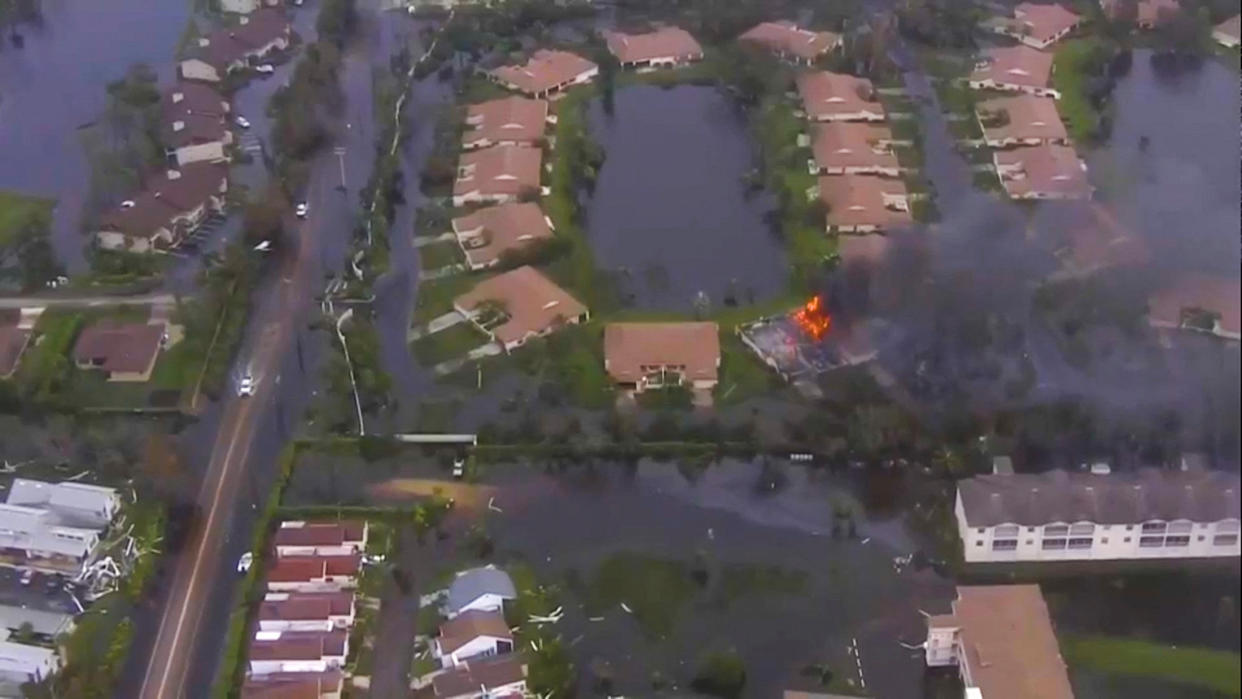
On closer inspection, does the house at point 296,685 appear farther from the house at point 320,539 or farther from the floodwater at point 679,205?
the floodwater at point 679,205

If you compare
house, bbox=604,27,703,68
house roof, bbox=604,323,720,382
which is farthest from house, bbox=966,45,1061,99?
house roof, bbox=604,323,720,382

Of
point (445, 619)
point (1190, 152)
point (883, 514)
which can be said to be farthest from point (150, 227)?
point (1190, 152)

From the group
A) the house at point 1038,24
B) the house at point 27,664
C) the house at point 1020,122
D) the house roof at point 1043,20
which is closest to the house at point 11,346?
the house at point 27,664

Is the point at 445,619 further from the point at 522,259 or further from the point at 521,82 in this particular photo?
the point at 521,82

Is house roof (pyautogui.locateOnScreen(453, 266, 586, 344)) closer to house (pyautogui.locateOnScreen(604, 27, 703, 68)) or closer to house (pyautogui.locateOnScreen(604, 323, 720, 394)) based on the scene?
house (pyautogui.locateOnScreen(604, 323, 720, 394))

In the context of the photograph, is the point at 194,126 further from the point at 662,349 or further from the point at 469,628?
the point at 469,628
